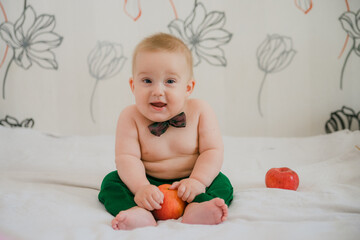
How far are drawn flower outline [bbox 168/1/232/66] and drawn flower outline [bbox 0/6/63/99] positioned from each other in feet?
2.42

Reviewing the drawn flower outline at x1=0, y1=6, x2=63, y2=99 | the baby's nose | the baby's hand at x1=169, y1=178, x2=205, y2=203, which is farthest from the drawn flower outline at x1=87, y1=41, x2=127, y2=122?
the baby's hand at x1=169, y1=178, x2=205, y2=203

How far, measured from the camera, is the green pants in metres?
0.77

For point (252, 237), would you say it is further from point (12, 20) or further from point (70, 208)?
point (12, 20)

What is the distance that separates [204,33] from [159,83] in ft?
3.72

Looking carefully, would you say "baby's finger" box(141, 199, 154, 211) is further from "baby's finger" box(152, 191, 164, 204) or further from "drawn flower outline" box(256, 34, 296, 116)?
"drawn flower outline" box(256, 34, 296, 116)

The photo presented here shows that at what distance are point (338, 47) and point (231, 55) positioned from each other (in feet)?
2.10

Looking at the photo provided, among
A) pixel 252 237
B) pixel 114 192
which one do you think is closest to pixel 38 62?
pixel 114 192

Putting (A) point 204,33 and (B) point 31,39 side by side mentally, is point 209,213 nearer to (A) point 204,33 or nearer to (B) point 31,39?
(A) point 204,33

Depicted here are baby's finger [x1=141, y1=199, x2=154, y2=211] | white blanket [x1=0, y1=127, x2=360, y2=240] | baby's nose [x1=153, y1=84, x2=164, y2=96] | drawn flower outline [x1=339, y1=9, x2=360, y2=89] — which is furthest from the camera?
drawn flower outline [x1=339, y1=9, x2=360, y2=89]

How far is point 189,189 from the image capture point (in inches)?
30.4

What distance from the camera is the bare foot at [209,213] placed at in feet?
2.22

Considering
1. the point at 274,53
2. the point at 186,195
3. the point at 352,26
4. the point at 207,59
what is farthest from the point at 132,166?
the point at 352,26

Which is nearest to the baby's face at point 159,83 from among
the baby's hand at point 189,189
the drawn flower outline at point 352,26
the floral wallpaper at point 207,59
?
the baby's hand at point 189,189

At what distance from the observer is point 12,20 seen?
1.85 m
